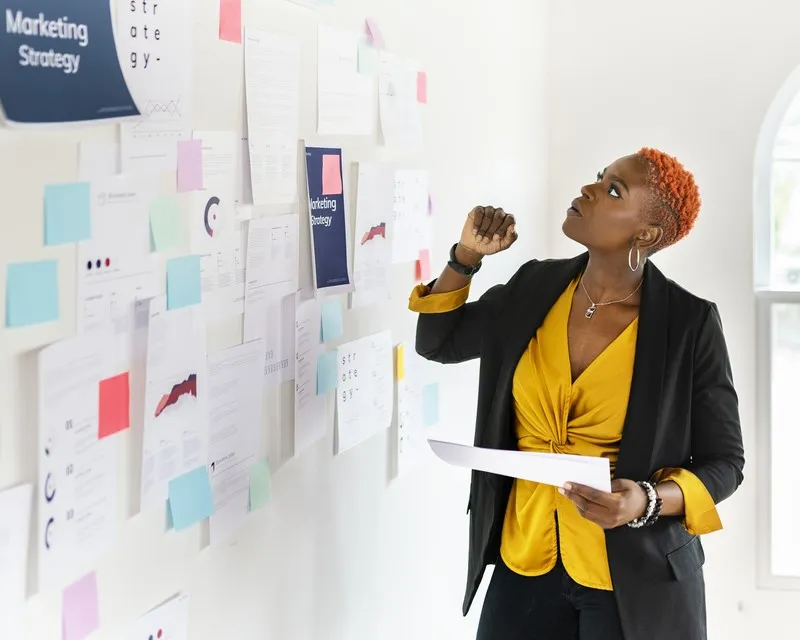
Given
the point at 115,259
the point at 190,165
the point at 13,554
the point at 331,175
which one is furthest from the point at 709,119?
the point at 13,554

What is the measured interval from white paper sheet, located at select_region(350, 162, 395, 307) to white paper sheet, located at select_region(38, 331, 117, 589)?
0.75 metres

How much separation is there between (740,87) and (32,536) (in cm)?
246

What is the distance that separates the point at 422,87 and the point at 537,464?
951 millimetres

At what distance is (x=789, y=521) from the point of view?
9.77ft

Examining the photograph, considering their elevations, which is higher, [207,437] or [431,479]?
[207,437]

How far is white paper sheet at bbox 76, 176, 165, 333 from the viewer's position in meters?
1.11

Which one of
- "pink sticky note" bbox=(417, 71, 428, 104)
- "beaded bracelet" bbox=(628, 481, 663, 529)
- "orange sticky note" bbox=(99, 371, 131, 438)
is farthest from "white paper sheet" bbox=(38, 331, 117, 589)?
"pink sticky note" bbox=(417, 71, 428, 104)

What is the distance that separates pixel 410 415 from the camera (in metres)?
2.16

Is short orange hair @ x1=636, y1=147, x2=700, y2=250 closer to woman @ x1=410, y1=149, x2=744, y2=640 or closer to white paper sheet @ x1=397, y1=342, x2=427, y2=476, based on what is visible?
woman @ x1=410, y1=149, x2=744, y2=640

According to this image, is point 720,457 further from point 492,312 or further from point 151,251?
point 151,251

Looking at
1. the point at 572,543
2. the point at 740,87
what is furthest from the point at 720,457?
the point at 740,87

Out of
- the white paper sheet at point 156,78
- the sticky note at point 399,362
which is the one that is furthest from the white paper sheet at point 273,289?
the sticky note at point 399,362

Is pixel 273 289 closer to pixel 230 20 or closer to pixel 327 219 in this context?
pixel 327 219

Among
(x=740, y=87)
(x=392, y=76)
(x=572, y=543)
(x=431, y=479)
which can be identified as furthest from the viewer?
(x=740, y=87)
